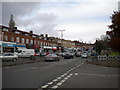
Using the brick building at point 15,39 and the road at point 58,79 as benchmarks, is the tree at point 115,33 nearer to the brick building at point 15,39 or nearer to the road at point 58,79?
the road at point 58,79

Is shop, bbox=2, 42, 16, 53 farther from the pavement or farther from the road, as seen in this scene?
the pavement

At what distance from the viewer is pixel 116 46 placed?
68.7 ft

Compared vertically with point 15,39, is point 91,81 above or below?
below

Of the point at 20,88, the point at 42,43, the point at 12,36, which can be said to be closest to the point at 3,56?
the point at 20,88

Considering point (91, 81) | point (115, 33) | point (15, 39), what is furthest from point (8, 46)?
point (91, 81)

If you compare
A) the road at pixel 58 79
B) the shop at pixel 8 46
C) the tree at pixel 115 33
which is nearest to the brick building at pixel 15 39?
the shop at pixel 8 46

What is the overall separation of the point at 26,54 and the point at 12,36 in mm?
18666

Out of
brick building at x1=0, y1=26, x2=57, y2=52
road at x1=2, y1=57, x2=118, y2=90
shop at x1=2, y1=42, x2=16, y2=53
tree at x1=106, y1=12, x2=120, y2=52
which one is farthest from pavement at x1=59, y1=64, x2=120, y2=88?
brick building at x1=0, y1=26, x2=57, y2=52

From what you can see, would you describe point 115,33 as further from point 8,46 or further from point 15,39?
point 15,39

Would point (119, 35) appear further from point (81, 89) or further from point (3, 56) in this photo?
point (3, 56)

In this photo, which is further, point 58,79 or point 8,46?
point 8,46

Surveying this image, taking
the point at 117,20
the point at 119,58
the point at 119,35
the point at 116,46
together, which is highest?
the point at 117,20

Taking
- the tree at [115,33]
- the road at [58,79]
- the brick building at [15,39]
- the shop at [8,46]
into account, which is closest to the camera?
the road at [58,79]

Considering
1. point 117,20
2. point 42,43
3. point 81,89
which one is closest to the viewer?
point 81,89
